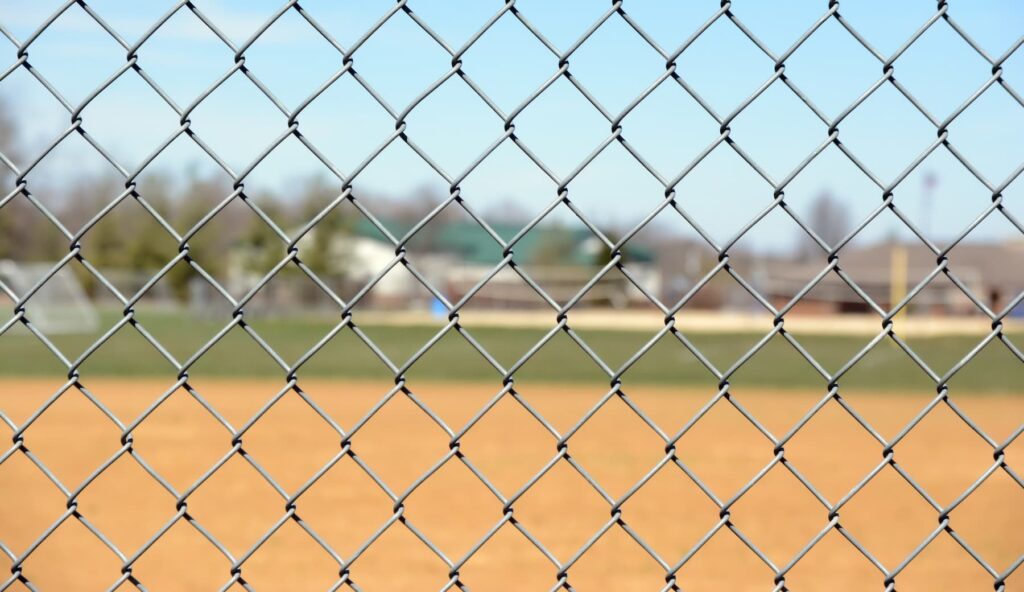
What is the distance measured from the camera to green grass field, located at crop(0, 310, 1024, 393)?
1844cm

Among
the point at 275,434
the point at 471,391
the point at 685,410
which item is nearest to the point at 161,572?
the point at 275,434

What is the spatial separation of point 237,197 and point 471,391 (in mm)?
14574

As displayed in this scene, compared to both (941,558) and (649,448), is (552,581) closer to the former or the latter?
(941,558)

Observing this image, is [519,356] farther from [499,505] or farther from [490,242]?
[490,242]

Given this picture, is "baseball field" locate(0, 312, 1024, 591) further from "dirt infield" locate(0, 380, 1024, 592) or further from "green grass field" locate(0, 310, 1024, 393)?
"green grass field" locate(0, 310, 1024, 393)

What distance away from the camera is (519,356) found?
74.0 ft

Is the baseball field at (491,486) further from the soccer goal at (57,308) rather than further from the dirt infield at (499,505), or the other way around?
the soccer goal at (57,308)

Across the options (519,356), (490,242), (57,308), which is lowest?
(519,356)

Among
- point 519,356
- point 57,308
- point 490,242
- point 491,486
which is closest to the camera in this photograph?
point 491,486

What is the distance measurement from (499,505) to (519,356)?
15098 mm

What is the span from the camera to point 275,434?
10438mm

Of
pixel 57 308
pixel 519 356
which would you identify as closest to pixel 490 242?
pixel 57 308

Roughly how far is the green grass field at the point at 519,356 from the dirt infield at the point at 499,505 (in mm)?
3231

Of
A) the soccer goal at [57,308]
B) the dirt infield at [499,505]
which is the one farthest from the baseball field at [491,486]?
the soccer goal at [57,308]
